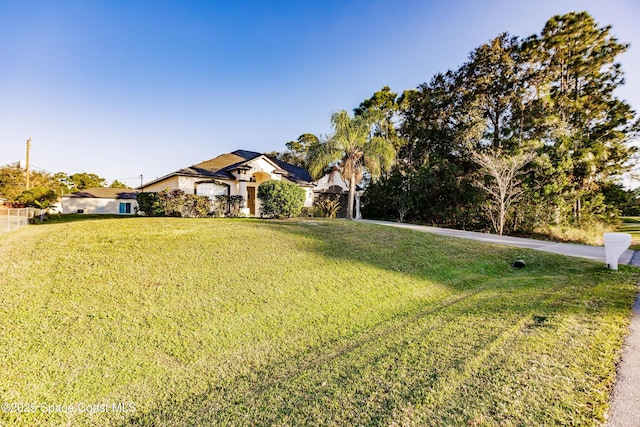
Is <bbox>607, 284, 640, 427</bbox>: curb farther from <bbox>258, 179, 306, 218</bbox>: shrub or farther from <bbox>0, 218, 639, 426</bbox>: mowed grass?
<bbox>258, 179, 306, 218</bbox>: shrub

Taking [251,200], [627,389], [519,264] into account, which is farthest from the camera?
[251,200]

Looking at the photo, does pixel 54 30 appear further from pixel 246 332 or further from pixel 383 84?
pixel 383 84

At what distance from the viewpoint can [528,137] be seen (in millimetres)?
18484

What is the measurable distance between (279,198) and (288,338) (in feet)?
29.1

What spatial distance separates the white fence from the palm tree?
560 inches

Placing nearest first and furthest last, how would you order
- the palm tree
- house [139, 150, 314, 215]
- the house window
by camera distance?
the palm tree
house [139, 150, 314, 215]
the house window

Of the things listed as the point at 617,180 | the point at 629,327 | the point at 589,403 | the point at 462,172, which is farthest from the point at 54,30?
the point at 617,180

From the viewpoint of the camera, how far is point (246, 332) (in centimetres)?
426

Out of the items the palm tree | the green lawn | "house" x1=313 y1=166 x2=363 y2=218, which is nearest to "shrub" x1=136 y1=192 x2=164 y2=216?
the palm tree

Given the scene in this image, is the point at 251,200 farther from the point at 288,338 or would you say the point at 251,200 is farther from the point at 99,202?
the point at 99,202

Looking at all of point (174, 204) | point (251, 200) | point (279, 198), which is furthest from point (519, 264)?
point (251, 200)

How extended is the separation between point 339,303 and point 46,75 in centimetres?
1680

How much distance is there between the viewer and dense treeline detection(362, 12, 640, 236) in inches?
648

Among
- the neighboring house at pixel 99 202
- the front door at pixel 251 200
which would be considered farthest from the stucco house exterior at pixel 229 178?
the neighboring house at pixel 99 202
